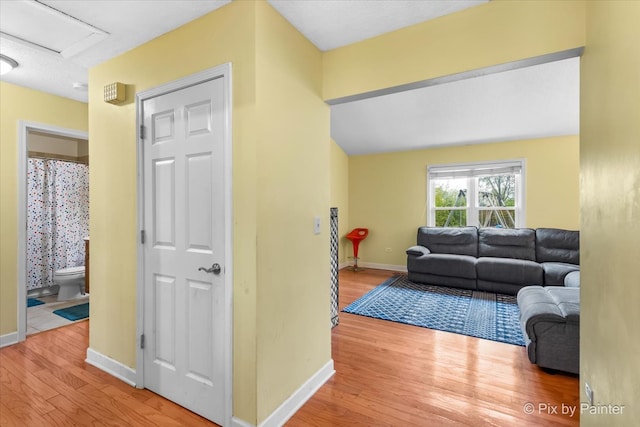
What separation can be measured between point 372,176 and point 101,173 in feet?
16.1

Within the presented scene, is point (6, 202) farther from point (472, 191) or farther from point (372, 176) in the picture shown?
point (472, 191)

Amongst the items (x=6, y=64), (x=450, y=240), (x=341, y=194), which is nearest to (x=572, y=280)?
(x=450, y=240)

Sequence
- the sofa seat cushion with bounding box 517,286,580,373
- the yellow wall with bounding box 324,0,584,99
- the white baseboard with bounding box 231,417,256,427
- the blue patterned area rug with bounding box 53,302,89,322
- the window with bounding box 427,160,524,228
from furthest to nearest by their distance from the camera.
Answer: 1. the window with bounding box 427,160,524,228
2. the blue patterned area rug with bounding box 53,302,89,322
3. the sofa seat cushion with bounding box 517,286,580,373
4. the white baseboard with bounding box 231,417,256,427
5. the yellow wall with bounding box 324,0,584,99

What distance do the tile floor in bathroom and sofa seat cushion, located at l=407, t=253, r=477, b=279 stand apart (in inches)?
181

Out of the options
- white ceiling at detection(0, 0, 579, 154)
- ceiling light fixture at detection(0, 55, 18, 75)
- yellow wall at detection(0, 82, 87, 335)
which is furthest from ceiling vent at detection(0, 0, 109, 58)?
yellow wall at detection(0, 82, 87, 335)

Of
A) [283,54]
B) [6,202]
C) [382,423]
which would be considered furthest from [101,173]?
[382,423]

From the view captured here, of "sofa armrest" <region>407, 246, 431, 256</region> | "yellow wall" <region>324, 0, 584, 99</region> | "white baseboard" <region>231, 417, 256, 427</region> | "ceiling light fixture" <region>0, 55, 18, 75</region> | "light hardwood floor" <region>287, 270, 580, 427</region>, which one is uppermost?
"ceiling light fixture" <region>0, 55, 18, 75</region>

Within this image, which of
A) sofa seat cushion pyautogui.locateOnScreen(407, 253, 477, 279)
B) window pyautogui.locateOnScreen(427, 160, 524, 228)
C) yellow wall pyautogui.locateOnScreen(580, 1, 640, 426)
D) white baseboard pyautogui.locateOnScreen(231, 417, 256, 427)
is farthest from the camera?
window pyautogui.locateOnScreen(427, 160, 524, 228)

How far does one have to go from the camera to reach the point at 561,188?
15.9 feet

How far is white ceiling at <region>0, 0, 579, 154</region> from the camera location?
1749mm

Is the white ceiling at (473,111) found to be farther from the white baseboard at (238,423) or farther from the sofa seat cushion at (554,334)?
the white baseboard at (238,423)

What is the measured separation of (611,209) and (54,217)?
6.17 meters

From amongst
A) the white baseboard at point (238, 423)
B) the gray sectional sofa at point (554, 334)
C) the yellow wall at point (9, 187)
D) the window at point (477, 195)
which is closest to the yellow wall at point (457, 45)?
the gray sectional sofa at point (554, 334)

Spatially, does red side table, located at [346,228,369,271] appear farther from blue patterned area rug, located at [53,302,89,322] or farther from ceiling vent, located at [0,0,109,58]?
ceiling vent, located at [0,0,109,58]
